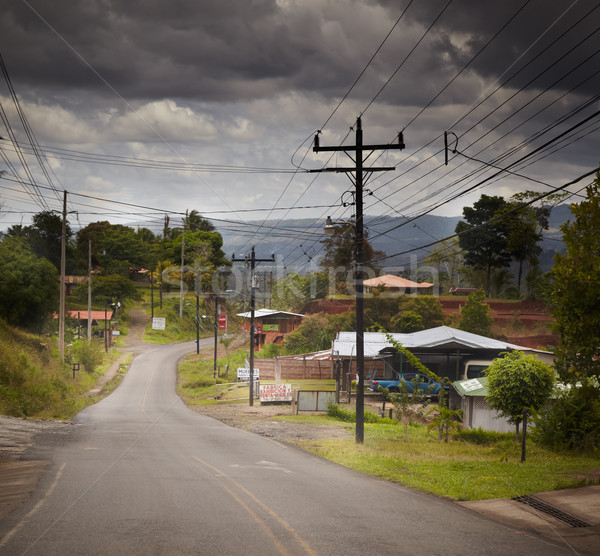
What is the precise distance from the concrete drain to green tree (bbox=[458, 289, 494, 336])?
1566 inches

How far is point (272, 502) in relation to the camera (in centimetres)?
1163

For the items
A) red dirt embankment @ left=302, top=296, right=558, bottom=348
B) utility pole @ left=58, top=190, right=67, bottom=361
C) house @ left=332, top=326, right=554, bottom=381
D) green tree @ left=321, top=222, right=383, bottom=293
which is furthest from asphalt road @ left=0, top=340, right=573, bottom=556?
green tree @ left=321, top=222, right=383, bottom=293

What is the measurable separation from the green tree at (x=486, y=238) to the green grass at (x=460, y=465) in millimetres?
51097

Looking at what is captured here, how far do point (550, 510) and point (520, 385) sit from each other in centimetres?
863

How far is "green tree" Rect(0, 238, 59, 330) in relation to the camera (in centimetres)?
3916

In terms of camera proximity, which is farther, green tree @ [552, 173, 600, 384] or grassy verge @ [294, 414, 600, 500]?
green tree @ [552, 173, 600, 384]

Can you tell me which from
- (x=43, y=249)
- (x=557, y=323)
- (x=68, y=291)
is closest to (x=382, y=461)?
(x=557, y=323)

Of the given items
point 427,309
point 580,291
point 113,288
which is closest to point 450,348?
point 427,309

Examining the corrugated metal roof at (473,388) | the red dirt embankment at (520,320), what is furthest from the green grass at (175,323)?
the corrugated metal roof at (473,388)

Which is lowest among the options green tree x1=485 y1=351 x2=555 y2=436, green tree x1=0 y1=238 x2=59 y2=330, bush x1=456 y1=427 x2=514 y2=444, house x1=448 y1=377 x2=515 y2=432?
bush x1=456 y1=427 x2=514 y2=444

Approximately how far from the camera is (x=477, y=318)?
2015 inches

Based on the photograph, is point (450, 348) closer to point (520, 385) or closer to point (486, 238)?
point (520, 385)

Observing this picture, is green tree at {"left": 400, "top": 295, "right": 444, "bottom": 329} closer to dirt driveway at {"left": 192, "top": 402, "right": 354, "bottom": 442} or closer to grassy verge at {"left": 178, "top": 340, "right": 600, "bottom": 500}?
dirt driveway at {"left": 192, "top": 402, "right": 354, "bottom": 442}

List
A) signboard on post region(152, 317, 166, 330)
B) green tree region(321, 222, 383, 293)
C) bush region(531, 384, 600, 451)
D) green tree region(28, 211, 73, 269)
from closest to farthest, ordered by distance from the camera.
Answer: bush region(531, 384, 600, 451) < green tree region(28, 211, 73, 269) < green tree region(321, 222, 383, 293) < signboard on post region(152, 317, 166, 330)
